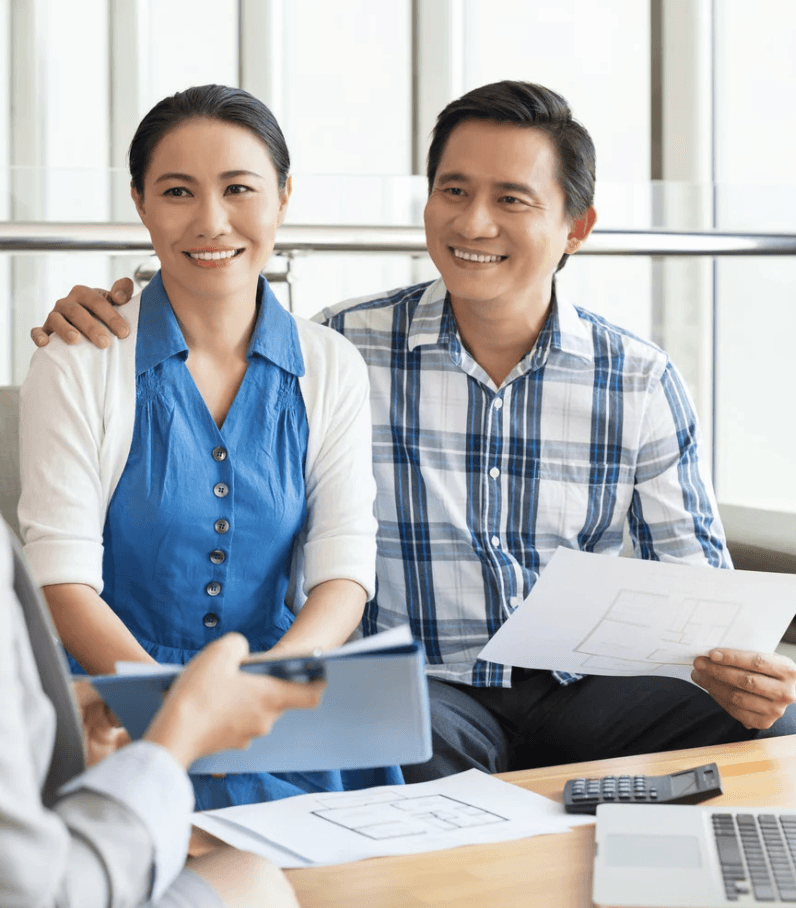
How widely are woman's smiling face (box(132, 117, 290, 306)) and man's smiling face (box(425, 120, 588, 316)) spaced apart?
1.17 feet

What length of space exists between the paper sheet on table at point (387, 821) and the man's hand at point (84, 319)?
2.08 ft

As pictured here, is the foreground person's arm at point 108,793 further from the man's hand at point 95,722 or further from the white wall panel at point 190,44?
the white wall panel at point 190,44

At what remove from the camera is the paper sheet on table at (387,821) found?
38.8 inches

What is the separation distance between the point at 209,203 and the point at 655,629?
761 millimetres

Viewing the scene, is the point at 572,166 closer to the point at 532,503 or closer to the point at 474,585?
the point at 532,503

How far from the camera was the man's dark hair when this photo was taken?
175 centimetres

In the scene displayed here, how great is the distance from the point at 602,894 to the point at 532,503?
906 mm

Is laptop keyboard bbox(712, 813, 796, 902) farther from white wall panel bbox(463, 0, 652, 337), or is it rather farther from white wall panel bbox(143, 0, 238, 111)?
white wall panel bbox(143, 0, 238, 111)

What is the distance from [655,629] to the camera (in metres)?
1.38

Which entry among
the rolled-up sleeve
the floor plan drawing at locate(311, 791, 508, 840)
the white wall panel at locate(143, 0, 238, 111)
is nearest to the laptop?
the floor plan drawing at locate(311, 791, 508, 840)

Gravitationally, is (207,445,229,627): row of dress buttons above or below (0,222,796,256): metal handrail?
below

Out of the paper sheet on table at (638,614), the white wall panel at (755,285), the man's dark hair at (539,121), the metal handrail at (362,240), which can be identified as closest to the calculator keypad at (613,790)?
the paper sheet on table at (638,614)

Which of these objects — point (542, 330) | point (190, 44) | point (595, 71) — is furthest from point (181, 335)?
point (190, 44)

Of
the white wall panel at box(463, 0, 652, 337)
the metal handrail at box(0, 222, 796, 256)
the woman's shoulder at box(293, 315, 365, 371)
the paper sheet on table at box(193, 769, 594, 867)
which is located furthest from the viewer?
the white wall panel at box(463, 0, 652, 337)
